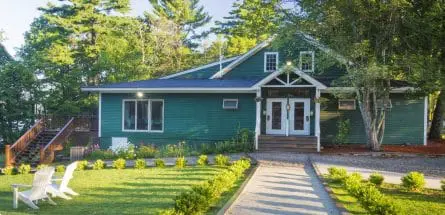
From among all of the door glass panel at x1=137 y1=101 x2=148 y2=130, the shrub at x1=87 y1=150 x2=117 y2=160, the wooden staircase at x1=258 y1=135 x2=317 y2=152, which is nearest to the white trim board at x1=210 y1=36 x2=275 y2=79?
the door glass panel at x1=137 y1=101 x2=148 y2=130

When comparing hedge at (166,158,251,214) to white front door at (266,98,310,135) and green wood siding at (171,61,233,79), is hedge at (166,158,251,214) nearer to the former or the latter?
white front door at (266,98,310,135)

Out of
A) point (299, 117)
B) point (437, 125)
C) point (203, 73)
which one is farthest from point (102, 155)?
point (437, 125)

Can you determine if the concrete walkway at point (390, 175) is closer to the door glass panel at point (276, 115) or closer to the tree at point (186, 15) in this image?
the door glass panel at point (276, 115)

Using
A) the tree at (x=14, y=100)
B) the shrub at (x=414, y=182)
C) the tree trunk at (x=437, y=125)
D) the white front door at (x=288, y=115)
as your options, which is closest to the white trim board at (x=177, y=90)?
the white front door at (x=288, y=115)

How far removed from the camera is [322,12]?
15.9 metres

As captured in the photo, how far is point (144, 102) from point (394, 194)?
13569mm

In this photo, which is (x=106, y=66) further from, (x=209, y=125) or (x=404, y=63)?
(x=404, y=63)

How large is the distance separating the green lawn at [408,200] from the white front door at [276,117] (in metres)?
9.02

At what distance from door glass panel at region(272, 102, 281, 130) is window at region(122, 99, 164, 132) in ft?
17.5

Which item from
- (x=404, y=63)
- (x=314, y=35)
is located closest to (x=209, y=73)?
(x=314, y=35)

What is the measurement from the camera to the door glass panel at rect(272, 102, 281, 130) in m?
18.9

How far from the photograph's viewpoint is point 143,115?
19.9 m

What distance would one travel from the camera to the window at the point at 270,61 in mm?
20508

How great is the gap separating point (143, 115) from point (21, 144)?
5565 mm
